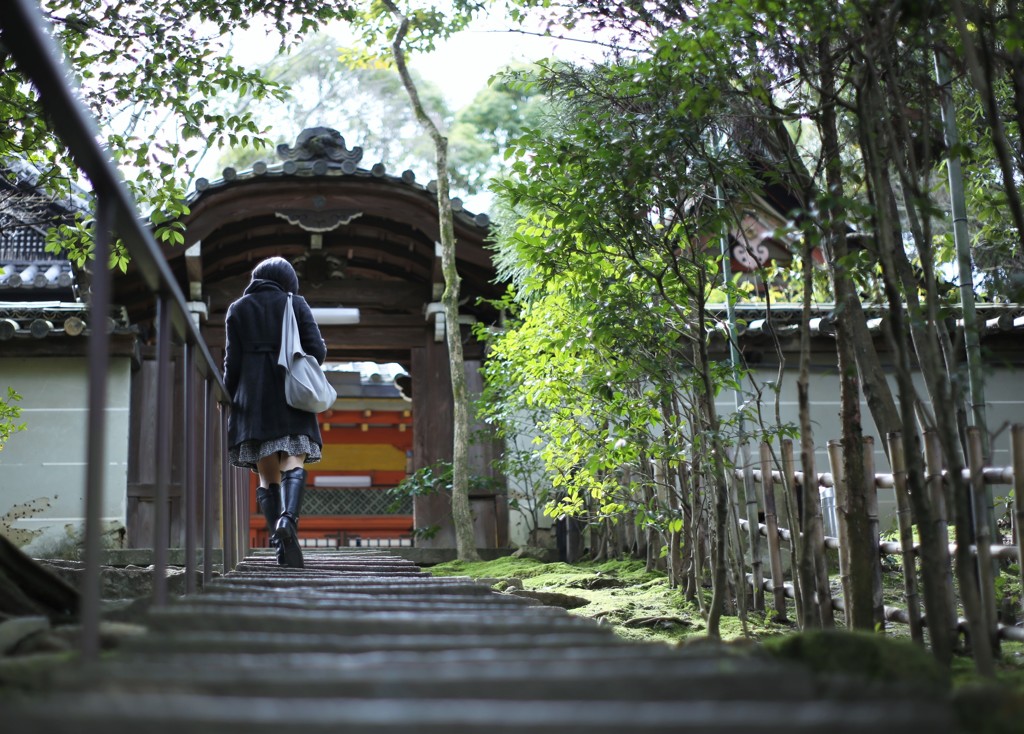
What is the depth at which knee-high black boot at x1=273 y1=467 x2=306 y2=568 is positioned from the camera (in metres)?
4.86

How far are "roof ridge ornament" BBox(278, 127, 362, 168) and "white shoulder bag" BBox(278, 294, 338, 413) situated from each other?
618 centimetres

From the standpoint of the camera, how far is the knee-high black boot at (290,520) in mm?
4863

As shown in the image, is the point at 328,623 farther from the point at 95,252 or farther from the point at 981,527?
the point at 981,527

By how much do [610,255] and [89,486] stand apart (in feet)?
11.9

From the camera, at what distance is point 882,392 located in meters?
4.68

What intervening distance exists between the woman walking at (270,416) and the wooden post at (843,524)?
2.37m

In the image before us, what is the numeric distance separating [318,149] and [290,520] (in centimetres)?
676

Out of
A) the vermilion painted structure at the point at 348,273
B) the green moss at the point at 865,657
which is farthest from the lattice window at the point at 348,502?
the green moss at the point at 865,657

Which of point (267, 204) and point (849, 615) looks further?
point (267, 204)

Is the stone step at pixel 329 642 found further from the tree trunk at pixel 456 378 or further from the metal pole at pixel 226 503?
the tree trunk at pixel 456 378

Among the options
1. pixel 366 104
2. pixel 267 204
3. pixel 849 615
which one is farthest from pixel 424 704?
pixel 366 104

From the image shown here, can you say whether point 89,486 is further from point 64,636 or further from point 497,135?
point 497,135

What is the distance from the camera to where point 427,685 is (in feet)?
5.41

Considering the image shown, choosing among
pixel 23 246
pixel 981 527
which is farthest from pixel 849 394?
pixel 23 246
